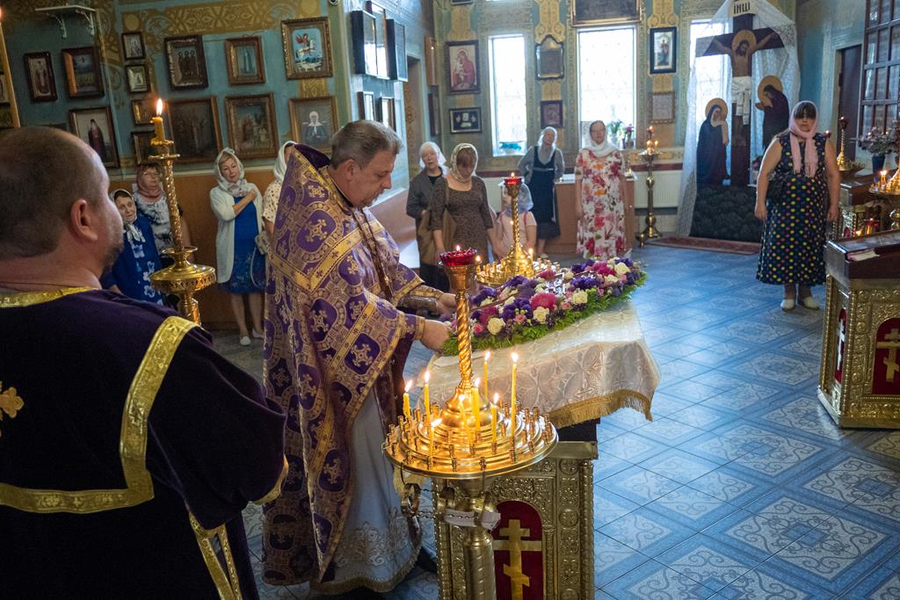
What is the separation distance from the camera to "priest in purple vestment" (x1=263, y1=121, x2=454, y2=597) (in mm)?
2703

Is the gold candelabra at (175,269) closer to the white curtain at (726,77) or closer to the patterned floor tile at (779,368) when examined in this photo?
the patterned floor tile at (779,368)

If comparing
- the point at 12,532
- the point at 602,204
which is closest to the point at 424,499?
the point at 12,532

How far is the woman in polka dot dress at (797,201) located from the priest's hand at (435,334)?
4.71 metres

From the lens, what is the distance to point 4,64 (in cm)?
215

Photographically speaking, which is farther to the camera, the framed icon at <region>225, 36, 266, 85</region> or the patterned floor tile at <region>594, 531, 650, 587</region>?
the framed icon at <region>225, 36, 266, 85</region>

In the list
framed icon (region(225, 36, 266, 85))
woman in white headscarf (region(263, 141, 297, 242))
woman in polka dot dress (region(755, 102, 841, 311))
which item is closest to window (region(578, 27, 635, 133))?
woman in polka dot dress (region(755, 102, 841, 311))

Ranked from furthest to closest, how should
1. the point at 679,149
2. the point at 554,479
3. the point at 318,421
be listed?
the point at 679,149 → the point at 318,421 → the point at 554,479

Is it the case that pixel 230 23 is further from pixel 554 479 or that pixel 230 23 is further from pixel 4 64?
pixel 554 479

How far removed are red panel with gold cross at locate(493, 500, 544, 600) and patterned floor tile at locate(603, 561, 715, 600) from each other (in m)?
0.49

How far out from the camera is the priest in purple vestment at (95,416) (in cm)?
139

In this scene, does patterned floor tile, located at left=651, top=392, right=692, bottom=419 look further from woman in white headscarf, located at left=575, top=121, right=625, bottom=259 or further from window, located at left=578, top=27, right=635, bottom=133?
window, located at left=578, top=27, right=635, bottom=133

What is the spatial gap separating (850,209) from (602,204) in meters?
2.72

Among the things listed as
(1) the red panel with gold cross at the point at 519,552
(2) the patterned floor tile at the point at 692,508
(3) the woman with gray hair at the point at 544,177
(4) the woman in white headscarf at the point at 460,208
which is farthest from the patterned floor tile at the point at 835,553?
(3) the woman with gray hair at the point at 544,177

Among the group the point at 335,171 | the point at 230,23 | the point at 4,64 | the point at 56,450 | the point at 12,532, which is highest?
the point at 230,23
